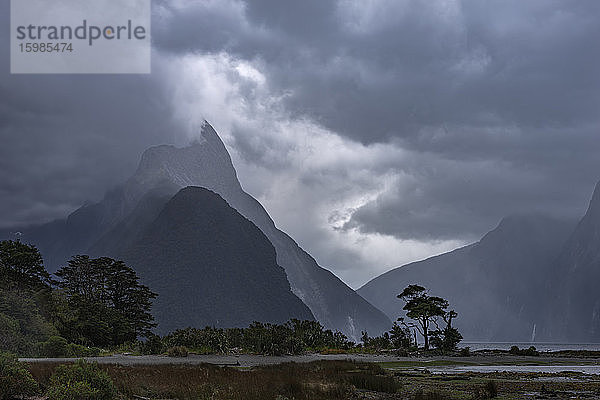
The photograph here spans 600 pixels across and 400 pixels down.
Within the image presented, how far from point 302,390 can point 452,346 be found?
230ft

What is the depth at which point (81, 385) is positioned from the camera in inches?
782

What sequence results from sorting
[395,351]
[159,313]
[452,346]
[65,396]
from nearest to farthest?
[65,396] → [395,351] → [452,346] → [159,313]

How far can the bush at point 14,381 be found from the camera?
21781mm

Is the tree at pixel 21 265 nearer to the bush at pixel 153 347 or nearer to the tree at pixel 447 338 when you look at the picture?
the bush at pixel 153 347

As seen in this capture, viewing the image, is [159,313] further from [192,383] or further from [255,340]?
[192,383]

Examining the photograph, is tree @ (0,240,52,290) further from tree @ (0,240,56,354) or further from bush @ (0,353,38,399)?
bush @ (0,353,38,399)

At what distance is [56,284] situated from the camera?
87.2 metres

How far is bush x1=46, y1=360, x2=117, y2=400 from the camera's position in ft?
64.4

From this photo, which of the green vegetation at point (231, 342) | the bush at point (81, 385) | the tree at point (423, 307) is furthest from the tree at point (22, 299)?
the tree at point (423, 307)

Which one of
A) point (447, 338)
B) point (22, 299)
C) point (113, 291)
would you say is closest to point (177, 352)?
point (22, 299)

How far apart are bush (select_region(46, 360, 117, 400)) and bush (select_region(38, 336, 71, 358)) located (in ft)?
122

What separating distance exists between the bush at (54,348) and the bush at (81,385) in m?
37.1

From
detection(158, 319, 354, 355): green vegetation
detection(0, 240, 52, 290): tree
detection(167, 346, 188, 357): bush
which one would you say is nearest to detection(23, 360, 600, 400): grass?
detection(167, 346, 188, 357): bush

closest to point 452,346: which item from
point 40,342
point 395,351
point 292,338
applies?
point 395,351
